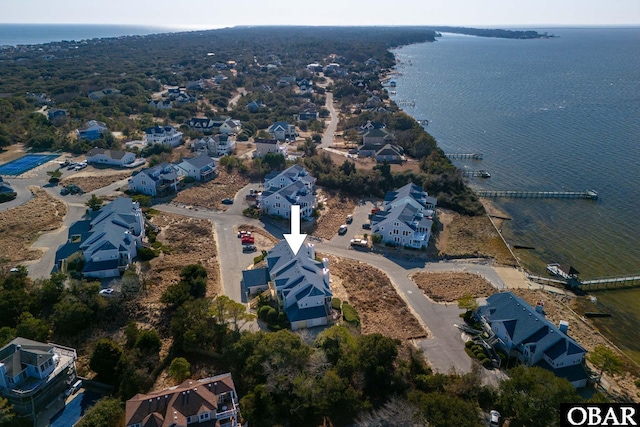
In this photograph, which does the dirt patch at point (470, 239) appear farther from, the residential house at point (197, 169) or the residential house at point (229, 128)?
the residential house at point (229, 128)

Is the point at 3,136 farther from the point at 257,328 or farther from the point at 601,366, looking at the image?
the point at 601,366

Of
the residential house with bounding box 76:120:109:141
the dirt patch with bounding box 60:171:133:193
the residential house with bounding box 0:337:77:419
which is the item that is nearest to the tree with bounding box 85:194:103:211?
the dirt patch with bounding box 60:171:133:193

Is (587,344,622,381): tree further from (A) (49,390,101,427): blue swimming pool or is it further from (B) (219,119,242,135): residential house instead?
(B) (219,119,242,135): residential house

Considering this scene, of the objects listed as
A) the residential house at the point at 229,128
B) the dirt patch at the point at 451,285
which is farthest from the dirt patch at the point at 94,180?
the dirt patch at the point at 451,285

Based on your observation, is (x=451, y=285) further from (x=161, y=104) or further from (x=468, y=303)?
(x=161, y=104)

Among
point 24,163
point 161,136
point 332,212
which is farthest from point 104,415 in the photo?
point 161,136

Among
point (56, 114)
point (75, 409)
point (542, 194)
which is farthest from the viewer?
point (56, 114)
